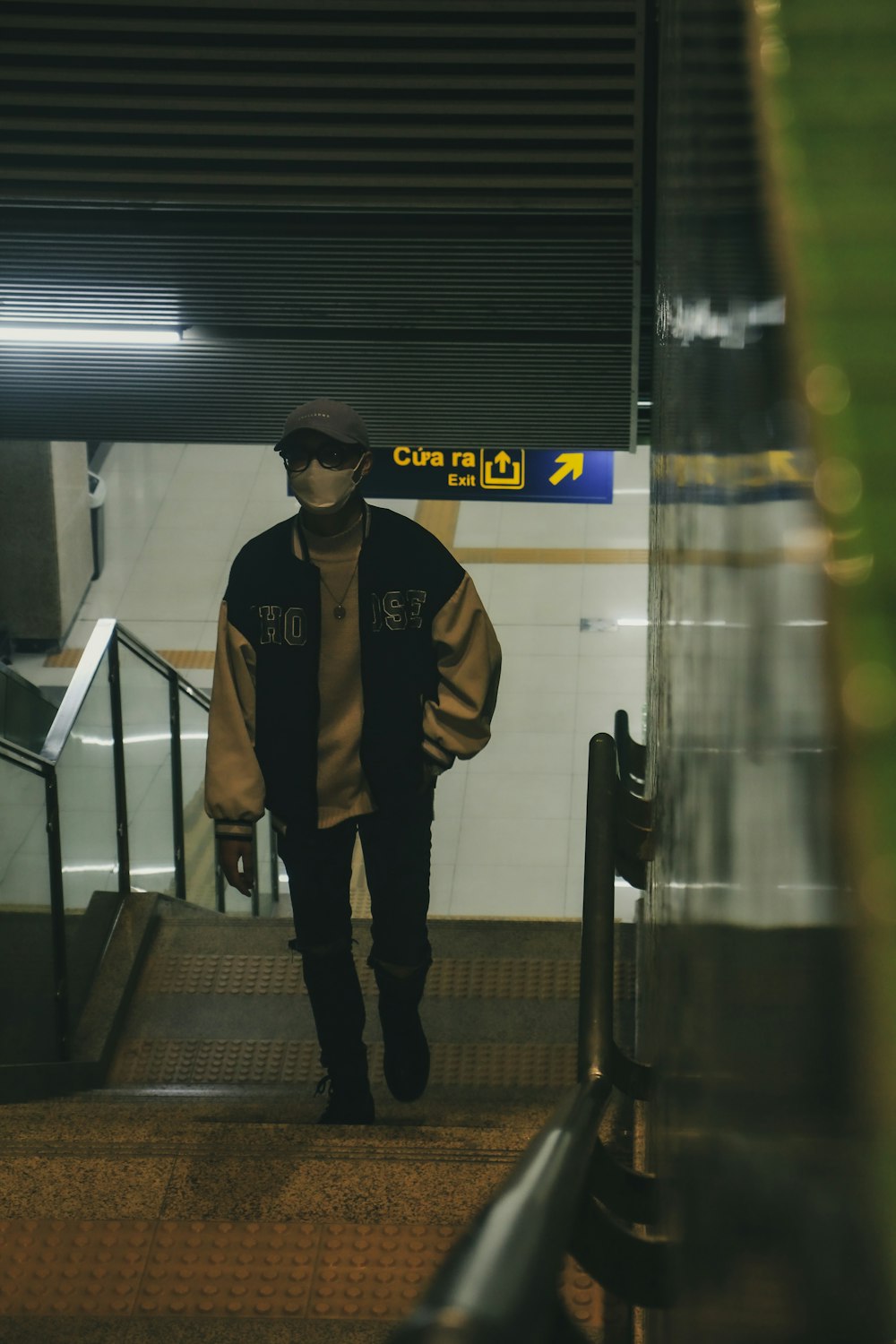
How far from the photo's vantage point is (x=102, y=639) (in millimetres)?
5043

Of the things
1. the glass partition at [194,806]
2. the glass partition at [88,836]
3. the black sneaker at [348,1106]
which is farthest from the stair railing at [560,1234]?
the glass partition at [194,806]

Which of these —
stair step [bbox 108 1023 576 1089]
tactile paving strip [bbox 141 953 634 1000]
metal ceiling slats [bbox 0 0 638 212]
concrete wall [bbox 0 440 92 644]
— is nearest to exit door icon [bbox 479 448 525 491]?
metal ceiling slats [bbox 0 0 638 212]

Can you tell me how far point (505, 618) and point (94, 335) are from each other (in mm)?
5536

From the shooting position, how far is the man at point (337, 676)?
2.84 metres

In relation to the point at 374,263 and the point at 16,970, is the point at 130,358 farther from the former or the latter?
the point at 16,970

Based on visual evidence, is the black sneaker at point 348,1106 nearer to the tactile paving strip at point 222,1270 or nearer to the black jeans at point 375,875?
the black jeans at point 375,875

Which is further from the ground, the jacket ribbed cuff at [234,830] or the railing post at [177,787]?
the jacket ribbed cuff at [234,830]

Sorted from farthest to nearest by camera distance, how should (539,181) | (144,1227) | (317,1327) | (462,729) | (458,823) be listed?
(458,823), (539,181), (462,729), (144,1227), (317,1327)

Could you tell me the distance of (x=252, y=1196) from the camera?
8.52 ft

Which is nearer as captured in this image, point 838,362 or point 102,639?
point 838,362

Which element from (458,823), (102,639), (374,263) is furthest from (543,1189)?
(458,823)

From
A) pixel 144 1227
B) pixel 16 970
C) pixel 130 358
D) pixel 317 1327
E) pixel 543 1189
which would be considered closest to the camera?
pixel 543 1189

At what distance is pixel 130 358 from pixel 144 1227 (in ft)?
16.9

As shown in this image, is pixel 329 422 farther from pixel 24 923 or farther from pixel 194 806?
pixel 194 806
